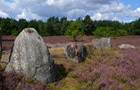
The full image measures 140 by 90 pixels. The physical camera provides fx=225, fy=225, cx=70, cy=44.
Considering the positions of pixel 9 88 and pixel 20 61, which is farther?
pixel 20 61

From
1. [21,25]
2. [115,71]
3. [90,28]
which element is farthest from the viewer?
[90,28]

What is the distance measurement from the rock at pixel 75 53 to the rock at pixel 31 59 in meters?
3.67

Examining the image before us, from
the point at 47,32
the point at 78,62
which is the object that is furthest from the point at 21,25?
the point at 78,62

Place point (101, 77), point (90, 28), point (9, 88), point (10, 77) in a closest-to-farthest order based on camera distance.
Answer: point (9, 88), point (10, 77), point (101, 77), point (90, 28)

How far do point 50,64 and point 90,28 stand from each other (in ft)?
276

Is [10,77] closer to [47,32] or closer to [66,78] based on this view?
[66,78]

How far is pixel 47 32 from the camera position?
86.8 m

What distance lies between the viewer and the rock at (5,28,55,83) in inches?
392

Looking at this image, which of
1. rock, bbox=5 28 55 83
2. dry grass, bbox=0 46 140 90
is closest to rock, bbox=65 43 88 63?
dry grass, bbox=0 46 140 90

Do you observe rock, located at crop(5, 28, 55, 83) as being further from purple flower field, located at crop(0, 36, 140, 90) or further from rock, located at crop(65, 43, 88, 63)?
rock, located at crop(65, 43, 88, 63)

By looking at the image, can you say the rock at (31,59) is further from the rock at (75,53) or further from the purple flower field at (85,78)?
the rock at (75,53)

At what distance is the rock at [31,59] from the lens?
9.96 metres

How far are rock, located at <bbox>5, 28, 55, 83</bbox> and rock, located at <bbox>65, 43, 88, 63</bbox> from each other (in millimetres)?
3673

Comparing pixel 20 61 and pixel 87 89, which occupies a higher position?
pixel 20 61
